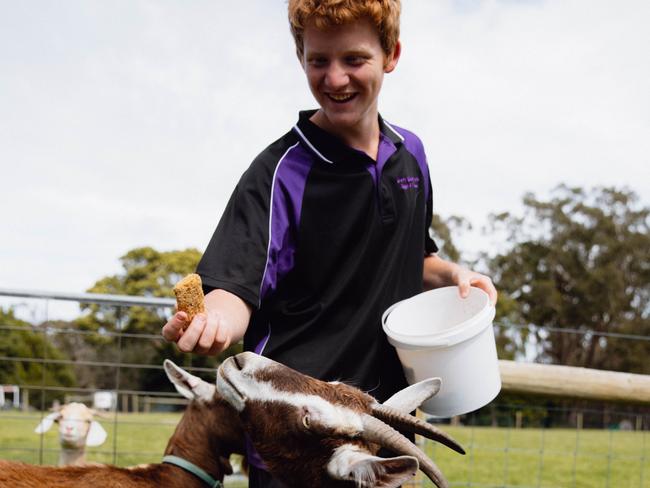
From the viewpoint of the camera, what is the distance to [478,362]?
285 centimetres

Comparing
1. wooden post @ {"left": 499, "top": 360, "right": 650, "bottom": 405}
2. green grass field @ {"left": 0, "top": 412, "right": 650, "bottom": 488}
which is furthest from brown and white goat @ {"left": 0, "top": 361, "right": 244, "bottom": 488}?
green grass field @ {"left": 0, "top": 412, "right": 650, "bottom": 488}

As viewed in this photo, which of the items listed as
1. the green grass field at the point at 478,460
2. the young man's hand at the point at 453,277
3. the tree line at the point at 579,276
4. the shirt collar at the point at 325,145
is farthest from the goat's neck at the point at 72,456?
the tree line at the point at 579,276

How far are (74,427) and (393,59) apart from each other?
5.82 meters

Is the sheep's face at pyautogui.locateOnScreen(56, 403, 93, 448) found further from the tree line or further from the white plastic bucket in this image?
the tree line

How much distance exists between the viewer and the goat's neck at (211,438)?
3.23 metres

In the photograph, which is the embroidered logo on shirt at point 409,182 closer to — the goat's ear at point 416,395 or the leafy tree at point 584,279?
the goat's ear at point 416,395

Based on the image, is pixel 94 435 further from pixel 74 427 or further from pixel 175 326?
pixel 175 326

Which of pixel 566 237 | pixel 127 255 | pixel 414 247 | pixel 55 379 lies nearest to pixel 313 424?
pixel 414 247

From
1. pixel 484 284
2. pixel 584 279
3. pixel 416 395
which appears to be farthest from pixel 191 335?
pixel 584 279

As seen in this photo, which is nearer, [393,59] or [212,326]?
[212,326]

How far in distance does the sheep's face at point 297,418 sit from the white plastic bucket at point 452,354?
30 centimetres

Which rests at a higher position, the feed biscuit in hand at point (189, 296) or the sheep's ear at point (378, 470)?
the feed biscuit in hand at point (189, 296)

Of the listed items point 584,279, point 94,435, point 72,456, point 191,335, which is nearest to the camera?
point 191,335

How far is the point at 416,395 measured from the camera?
2.72m
